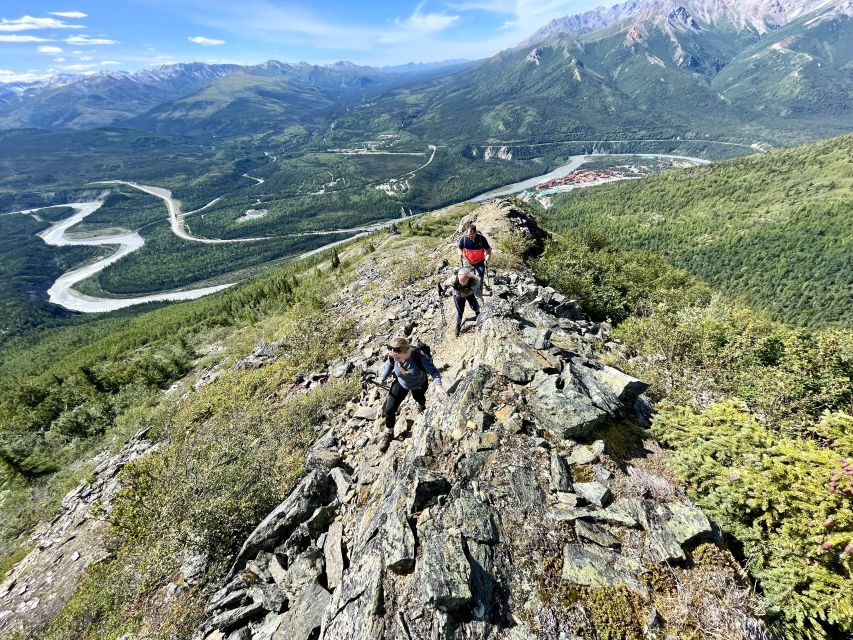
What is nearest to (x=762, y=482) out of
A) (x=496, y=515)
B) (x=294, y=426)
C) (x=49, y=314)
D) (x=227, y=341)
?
(x=496, y=515)

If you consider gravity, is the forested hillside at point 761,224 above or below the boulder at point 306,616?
below

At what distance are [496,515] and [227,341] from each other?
146 feet

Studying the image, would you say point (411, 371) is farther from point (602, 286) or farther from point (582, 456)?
point (602, 286)

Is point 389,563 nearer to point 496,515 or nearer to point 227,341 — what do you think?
point 496,515

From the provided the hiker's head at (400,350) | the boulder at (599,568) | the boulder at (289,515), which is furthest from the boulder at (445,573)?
the boulder at (289,515)

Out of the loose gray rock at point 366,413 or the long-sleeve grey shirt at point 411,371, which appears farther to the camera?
the loose gray rock at point 366,413

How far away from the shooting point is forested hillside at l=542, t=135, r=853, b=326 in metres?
Answer: 93.8

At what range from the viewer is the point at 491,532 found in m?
7.24

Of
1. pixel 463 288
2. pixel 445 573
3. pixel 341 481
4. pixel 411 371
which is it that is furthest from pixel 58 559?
pixel 463 288

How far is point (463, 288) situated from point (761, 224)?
477 feet

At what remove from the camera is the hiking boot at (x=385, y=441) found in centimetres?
1146

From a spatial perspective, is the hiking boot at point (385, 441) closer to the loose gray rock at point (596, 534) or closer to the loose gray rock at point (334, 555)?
the loose gray rock at point (334, 555)

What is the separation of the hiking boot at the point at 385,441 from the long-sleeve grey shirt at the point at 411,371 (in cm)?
166

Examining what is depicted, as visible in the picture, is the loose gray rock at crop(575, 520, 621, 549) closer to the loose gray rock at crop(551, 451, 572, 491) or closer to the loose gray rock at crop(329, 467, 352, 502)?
the loose gray rock at crop(551, 451, 572, 491)
